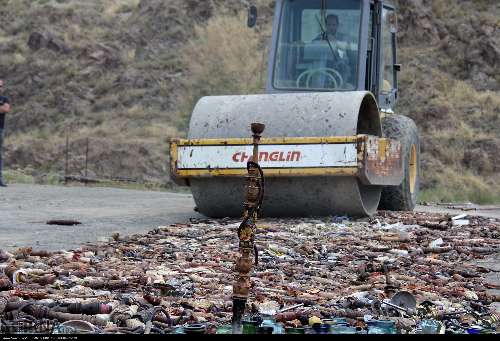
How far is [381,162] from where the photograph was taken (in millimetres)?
11781

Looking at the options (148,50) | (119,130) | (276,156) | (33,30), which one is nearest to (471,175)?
(119,130)

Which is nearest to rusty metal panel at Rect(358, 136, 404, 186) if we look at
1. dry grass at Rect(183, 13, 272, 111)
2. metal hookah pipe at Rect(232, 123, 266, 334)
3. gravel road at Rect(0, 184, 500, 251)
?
gravel road at Rect(0, 184, 500, 251)

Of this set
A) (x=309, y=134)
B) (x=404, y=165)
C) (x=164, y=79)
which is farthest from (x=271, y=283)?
(x=164, y=79)

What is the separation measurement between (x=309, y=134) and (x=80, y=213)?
3.51m

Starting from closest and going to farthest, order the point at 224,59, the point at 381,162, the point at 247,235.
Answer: the point at 247,235 < the point at 381,162 < the point at 224,59

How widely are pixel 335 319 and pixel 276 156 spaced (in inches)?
225

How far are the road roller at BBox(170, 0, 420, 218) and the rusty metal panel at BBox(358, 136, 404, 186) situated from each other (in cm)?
1

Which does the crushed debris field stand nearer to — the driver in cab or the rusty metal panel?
the rusty metal panel

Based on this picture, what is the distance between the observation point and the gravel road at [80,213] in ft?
33.1

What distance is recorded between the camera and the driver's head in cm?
1355

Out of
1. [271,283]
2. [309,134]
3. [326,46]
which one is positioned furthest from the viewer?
[326,46]

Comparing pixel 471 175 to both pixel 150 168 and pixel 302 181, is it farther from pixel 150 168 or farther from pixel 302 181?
pixel 302 181

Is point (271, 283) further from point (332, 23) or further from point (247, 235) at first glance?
point (332, 23)
